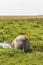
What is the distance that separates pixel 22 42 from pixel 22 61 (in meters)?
2.67

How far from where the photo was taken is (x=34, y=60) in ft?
46.2

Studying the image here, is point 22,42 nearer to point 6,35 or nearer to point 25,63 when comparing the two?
point 25,63

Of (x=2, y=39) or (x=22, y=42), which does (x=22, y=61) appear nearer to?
(x=22, y=42)

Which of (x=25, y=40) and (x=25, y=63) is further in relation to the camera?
(x=25, y=40)

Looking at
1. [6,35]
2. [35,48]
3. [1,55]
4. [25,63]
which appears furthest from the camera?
[6,35]

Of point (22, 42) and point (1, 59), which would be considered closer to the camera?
point (1, 59)

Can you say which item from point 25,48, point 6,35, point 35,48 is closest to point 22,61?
point 25,48

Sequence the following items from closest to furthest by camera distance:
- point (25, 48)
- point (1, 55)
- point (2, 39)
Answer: point (1, 55) → point (25, 48) → point (2, 39)

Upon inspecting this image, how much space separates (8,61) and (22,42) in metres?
2.80

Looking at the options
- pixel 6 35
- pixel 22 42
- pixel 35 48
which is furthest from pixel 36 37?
pixel 22 42

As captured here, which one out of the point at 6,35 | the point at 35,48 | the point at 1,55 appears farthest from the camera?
the point at 6,35

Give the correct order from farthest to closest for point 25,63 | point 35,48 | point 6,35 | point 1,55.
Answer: point 6,35
point 35,48
point 1,55
point 25,63

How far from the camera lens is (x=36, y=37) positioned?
21859 mm

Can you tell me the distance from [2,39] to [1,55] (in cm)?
582
